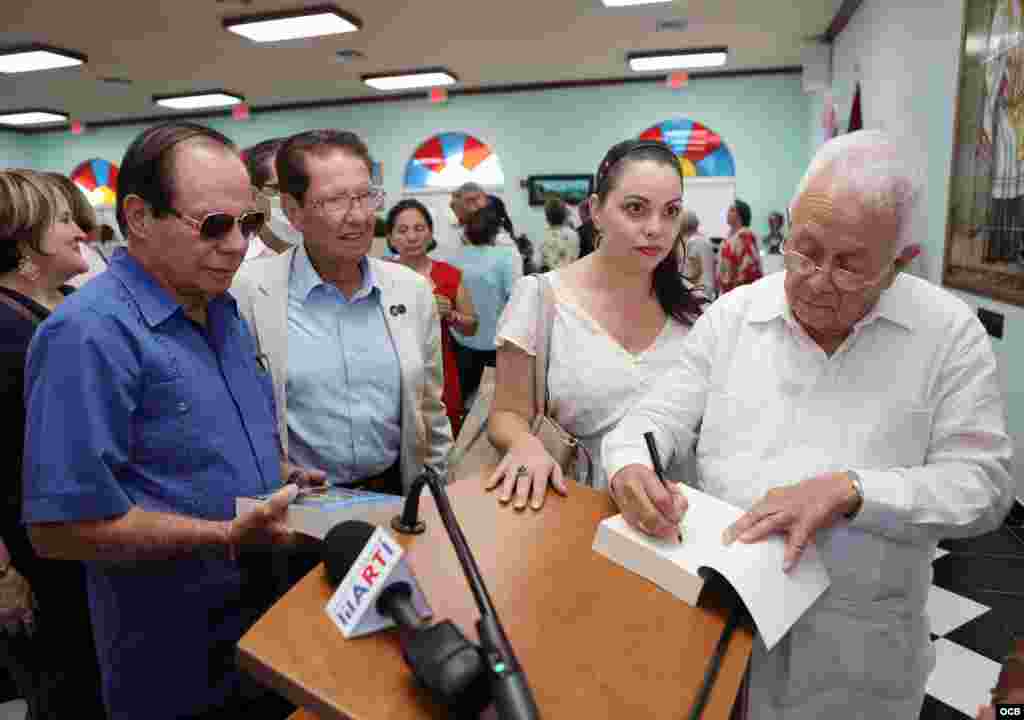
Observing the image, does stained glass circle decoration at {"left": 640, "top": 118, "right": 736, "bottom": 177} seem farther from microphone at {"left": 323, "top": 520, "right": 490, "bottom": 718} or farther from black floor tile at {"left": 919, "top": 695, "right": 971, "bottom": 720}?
microphone at {"left": 323, "top": 520, "right": 490, "bottom": 718}

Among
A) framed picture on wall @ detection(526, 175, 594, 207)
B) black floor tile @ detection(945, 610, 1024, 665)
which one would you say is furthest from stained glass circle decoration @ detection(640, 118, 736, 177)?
black floor tile @ detection(945, 610, 1024, 665)

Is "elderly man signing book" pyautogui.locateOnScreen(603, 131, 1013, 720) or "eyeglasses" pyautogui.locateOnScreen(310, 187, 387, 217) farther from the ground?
"eyeglasses" pyautogui.locateOnScreen(310, 187, 387, 217)

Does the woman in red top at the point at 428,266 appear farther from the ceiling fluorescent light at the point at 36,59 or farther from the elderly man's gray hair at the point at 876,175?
the ceiling fluorescent light at the point at 36,59

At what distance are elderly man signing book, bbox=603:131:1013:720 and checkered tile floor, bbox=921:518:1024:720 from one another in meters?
1.39

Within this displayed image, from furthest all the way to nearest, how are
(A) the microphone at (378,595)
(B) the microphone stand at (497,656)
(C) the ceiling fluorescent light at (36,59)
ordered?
1. (C) the ceiling fluorescent light at (36,59)
2. (A) the microphone at (378,595)
3. (B) the microphone stand at (497,656)

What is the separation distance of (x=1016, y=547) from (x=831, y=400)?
3037 mm

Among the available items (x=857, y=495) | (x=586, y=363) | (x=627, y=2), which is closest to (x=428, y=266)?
(x=586, y=363)

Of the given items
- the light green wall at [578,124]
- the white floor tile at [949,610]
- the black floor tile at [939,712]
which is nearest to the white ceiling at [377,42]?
the light green wall at [578,124]

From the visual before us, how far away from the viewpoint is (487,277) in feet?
14.0

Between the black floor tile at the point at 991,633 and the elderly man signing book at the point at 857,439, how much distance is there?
5.67 feet

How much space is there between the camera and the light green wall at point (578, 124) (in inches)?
396

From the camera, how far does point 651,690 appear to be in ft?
2.38

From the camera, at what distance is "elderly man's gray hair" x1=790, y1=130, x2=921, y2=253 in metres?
1.03

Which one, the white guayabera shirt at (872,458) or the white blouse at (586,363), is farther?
the white blouse at (586,363)
